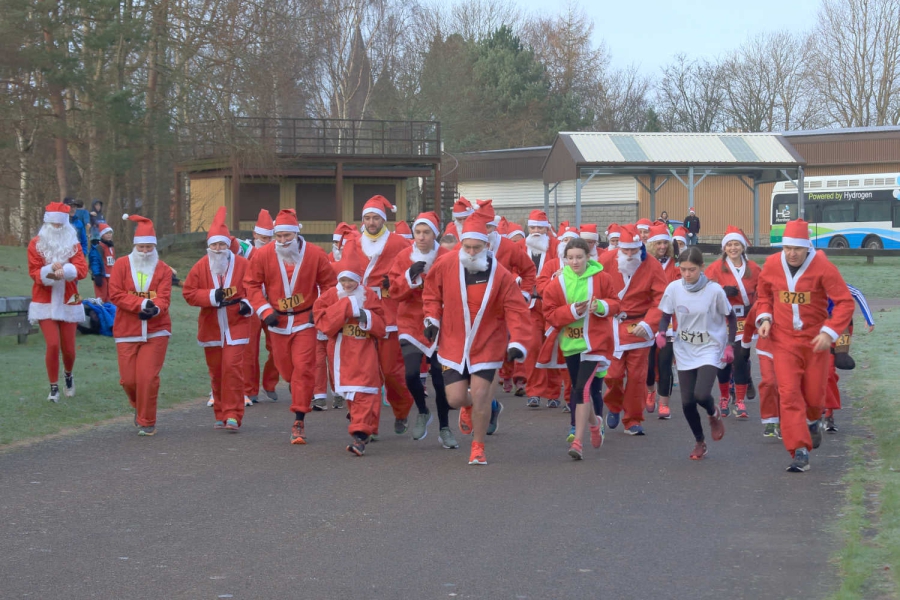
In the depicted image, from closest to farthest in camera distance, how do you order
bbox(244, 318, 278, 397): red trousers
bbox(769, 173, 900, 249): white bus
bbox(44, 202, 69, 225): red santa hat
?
1. bbox(44, 202, 69, 225): red santa hat
2. bbox(244, 318, 278, 397): red trousers
3. bbox(769, 173, 900, 249): white bus

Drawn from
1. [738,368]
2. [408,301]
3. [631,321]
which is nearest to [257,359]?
[408,301]

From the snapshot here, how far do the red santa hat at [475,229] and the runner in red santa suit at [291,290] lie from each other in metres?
1.84

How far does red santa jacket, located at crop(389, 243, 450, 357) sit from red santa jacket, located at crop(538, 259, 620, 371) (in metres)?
1.01

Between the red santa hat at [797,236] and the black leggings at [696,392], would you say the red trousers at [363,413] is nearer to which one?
the black leggings at [696,392]

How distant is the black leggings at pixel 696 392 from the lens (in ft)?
30.6

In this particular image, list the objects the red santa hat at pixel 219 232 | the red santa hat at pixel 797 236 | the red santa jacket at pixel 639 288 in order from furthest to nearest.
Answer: the red santa jacket at pixel 639 288 → the red santa hat at pixel 219 232 → the red santa hat at pixel 797 236

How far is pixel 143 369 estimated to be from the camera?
414 inches

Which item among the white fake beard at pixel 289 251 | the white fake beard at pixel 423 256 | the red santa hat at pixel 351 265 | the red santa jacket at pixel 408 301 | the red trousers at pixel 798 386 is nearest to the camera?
the red trousers at pixel 798 386

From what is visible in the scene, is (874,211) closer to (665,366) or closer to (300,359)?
(665,366)

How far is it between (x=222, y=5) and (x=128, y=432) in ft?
81.9

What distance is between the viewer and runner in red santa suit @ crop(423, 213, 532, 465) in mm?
9109

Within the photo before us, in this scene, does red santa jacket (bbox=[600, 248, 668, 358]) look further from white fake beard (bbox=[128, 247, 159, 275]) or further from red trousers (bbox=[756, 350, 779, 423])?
white fake beard (bbox=[128, 247, 159, 275])

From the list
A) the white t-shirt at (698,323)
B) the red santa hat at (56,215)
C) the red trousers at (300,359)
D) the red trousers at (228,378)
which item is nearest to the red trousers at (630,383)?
the white t-shirt at (698,323)

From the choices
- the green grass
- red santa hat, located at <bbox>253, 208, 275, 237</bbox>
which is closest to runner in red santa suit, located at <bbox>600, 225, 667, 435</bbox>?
red santa hat, located at <bbox>253, 208, 275, 237</bbox>
